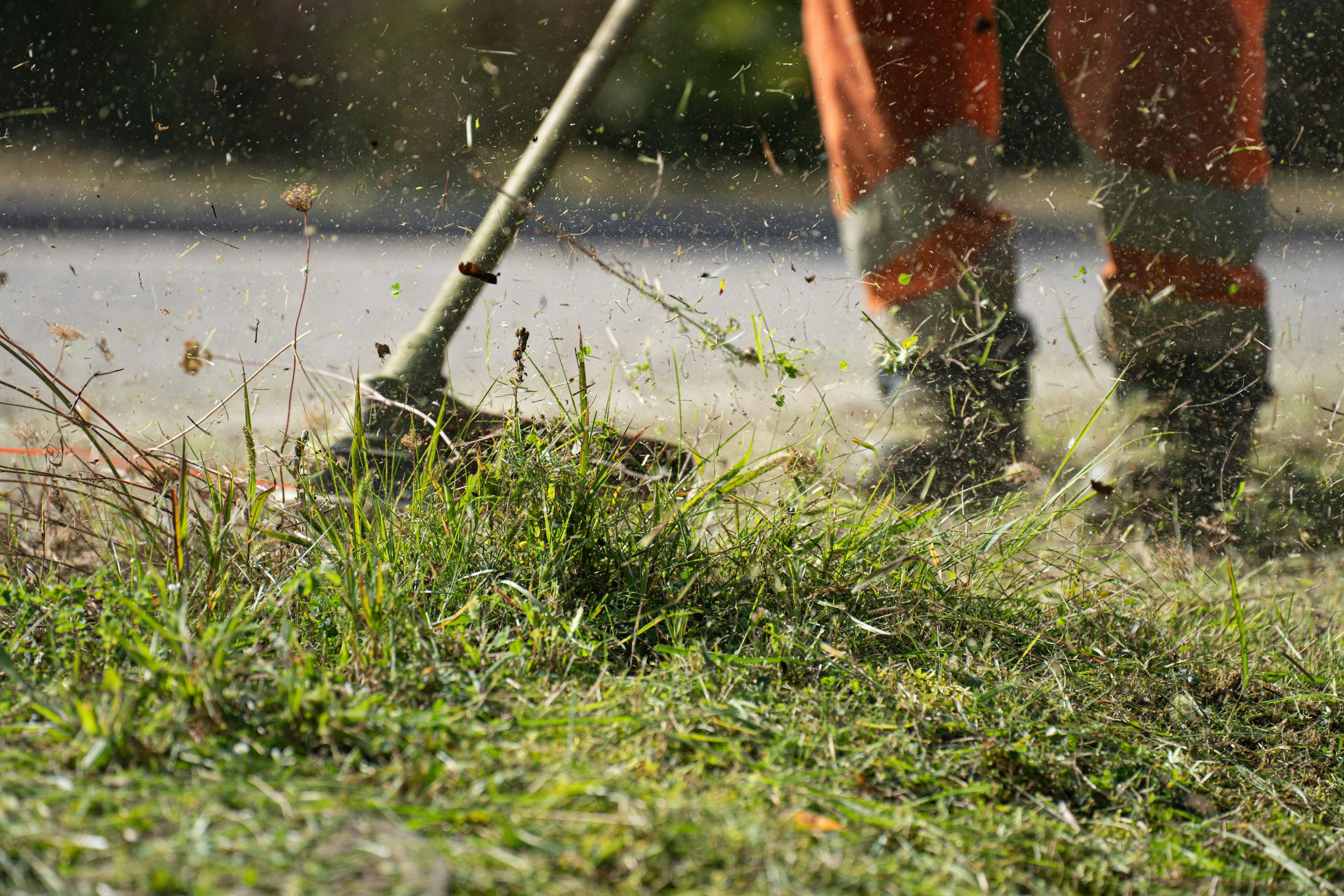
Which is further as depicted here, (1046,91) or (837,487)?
(1046,91)

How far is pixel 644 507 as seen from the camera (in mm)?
1359

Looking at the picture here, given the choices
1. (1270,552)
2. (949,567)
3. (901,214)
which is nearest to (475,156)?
(901,214)

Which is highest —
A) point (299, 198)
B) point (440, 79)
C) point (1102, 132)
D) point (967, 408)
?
point (440, 79)

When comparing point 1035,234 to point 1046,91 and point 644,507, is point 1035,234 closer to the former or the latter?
point 1046,91

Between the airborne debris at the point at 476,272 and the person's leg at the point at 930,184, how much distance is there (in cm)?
76

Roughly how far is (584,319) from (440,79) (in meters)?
0.91

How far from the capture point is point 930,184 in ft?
6.39

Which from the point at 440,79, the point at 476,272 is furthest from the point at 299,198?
the point at 440,79

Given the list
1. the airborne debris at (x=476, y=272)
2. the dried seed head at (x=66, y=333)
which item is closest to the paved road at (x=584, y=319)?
the dried seed head at (x=66, y=333)

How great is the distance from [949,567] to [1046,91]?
1.38m

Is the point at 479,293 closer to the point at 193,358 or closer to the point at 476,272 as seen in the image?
the point at 476,272

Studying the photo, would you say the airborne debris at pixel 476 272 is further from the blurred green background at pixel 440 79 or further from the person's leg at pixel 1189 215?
the person's leg at pixel 1189 215

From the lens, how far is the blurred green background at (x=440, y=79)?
2.20 metres

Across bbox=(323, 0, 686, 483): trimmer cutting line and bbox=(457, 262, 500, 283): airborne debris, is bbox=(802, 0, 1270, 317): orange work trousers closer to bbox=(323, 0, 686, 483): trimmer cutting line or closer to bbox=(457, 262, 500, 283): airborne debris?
bbox=(323, 0, 686, 483): trimmer cutting line
